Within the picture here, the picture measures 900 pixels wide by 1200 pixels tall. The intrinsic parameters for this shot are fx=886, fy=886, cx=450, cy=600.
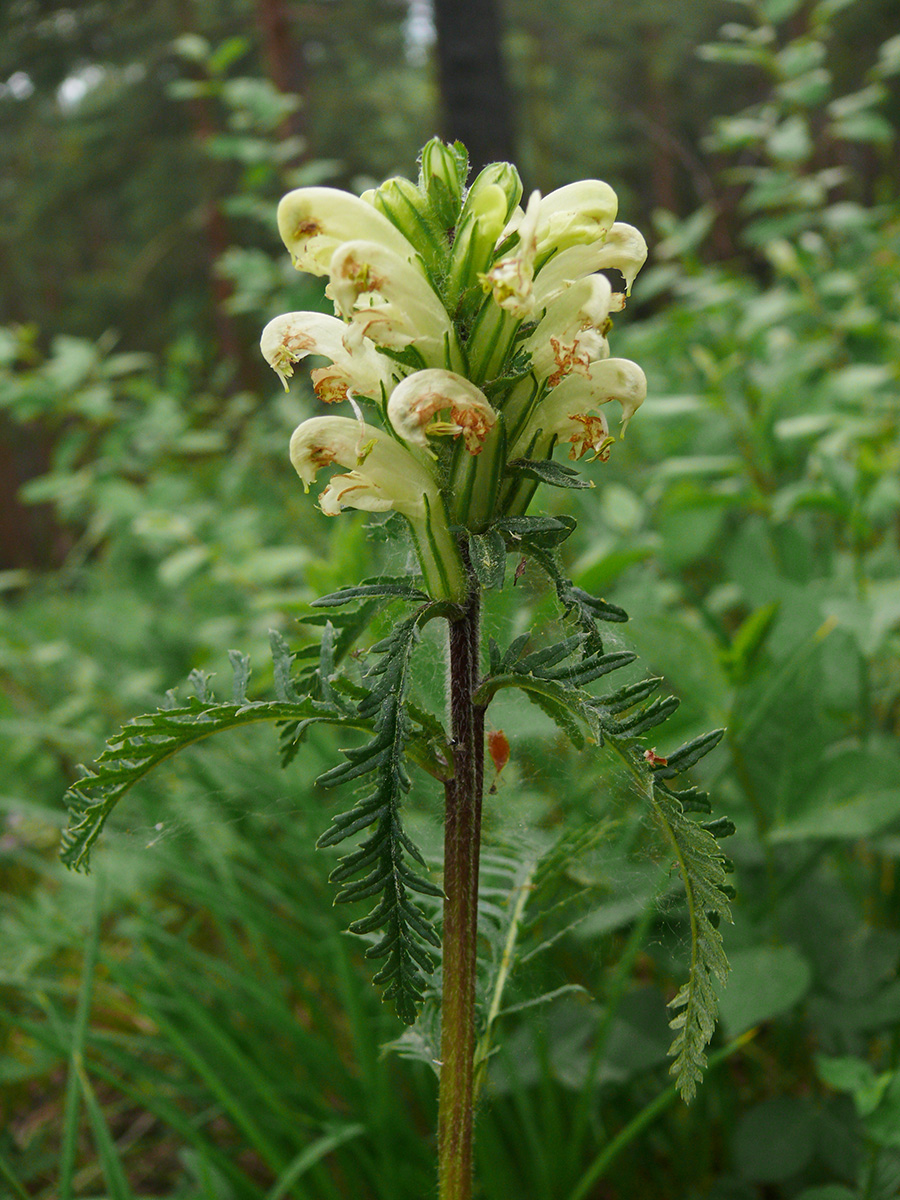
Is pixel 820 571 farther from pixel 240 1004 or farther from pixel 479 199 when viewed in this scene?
pixel 479 199

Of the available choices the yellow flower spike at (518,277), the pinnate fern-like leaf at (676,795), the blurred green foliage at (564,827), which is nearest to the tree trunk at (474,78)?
the blurred green foliage at (564,827)

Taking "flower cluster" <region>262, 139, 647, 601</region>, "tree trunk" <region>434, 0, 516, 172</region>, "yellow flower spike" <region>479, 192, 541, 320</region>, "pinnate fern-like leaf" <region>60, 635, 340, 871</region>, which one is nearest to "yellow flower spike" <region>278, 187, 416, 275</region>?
"flower cluster" <region>262, 139, 647, 601</region>

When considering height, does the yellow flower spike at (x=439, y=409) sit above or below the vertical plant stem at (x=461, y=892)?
above

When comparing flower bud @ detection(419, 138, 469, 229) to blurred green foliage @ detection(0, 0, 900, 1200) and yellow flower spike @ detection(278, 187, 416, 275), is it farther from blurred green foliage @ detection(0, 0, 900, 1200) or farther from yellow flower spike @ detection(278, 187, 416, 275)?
blurred green foliage @ detection(0, 0, 900, 1200)

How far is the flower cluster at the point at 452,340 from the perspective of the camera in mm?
603

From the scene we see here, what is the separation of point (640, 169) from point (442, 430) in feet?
73.0

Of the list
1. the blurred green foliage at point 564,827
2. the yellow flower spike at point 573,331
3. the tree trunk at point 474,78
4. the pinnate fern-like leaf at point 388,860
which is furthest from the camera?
the tree trunk at point 474,78

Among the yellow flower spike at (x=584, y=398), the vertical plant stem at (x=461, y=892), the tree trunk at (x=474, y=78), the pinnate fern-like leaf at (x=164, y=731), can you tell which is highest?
the tree trunk at (x=474, y=78)

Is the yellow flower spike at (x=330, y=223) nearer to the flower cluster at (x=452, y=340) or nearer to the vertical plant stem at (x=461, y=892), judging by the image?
the flower cluster at (x=452, y=340)

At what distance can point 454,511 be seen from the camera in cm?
64

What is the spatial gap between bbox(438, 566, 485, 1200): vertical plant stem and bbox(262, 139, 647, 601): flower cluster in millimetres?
56

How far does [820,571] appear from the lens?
1976mm

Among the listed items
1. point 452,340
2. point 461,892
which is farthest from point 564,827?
point 452,340

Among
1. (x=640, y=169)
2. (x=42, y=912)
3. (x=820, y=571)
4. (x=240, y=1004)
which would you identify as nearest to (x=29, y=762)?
(x=42, y=912)
